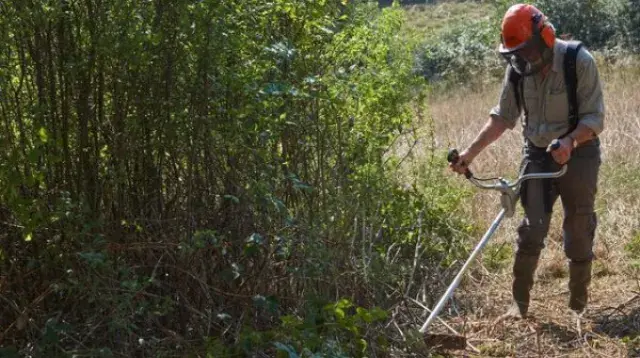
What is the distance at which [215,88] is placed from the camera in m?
4.86

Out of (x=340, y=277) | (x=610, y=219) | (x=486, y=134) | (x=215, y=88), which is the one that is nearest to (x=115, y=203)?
(x=215, y=88)

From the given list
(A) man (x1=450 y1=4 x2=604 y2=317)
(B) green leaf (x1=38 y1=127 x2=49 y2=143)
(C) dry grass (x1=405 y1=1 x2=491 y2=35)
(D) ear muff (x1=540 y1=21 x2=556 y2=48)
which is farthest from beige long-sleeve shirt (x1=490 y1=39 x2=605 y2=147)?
(C) dry grass (x1=405 y1=1 x2=491 y2=35)

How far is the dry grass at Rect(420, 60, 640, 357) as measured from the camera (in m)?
6.02

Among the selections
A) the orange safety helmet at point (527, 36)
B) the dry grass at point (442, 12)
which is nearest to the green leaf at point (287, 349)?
the orange safety helmet at point (527, 36)

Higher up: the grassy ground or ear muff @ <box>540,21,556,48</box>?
ear muff @ <box>540,21,556,48</box>

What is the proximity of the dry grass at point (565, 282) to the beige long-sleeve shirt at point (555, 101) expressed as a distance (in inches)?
44.3

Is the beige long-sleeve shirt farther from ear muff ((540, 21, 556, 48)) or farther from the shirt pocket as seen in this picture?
ear muff ((540, 21, 556, 48))

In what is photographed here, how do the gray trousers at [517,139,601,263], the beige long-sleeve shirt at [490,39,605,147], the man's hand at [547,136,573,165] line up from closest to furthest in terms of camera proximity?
the man's hand at [547,136,573,165] → the beige long-sleeve shirt at [490,39,605,147] → the gray trousers at [517,139,601,263]

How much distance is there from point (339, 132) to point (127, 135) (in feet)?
4.46

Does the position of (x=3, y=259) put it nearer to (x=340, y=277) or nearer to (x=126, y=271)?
(x=126, y=271)

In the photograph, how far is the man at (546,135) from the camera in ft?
18.8

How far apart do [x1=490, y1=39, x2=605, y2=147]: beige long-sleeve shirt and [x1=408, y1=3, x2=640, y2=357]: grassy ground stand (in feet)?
3.71

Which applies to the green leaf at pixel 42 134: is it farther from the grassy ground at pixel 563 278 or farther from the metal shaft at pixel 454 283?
the grassy ground at pixel 563 278

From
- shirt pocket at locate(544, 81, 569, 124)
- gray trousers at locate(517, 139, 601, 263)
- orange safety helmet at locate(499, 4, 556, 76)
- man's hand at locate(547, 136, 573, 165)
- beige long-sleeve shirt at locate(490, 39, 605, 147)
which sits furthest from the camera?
gray trousers at locate(517, 139, 601, 263)
